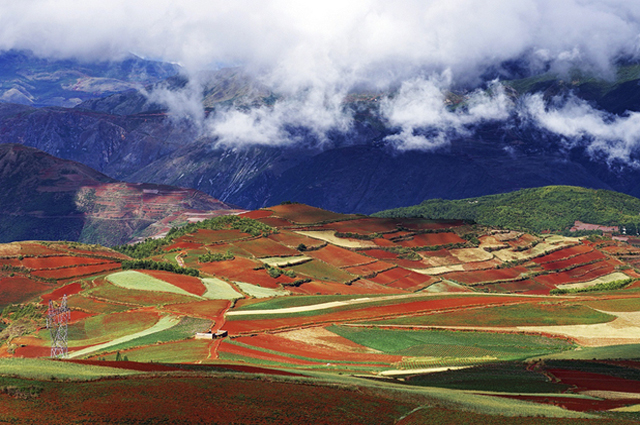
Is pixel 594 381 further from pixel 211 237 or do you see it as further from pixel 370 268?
pixel 211 237

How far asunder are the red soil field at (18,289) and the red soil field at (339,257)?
76820 mm

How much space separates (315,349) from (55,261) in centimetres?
7344

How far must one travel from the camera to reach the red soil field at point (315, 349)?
88062 millimetres

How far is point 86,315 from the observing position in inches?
4331

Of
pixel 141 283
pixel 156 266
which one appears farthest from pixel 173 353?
pixel 156 266

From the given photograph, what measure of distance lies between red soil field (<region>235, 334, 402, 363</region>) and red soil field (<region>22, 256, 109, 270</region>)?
61.3 metres

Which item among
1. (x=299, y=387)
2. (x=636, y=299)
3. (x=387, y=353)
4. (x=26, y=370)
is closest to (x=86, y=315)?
(x=387, y=353)

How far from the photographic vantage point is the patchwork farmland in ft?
209

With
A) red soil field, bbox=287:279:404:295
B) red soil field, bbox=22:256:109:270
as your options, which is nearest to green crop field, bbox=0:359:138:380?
red soil field, bbox=22:256:109:270

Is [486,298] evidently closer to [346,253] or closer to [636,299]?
[636,299]

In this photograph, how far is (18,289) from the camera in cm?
12462

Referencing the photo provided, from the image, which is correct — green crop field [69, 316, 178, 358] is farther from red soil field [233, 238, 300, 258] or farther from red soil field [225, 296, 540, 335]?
red soil field [233, 238, 300, 258]

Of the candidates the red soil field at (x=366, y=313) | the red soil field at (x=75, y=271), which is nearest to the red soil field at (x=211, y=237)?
the red soil field at (x=75, y=271)

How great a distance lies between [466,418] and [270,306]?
233 feet
